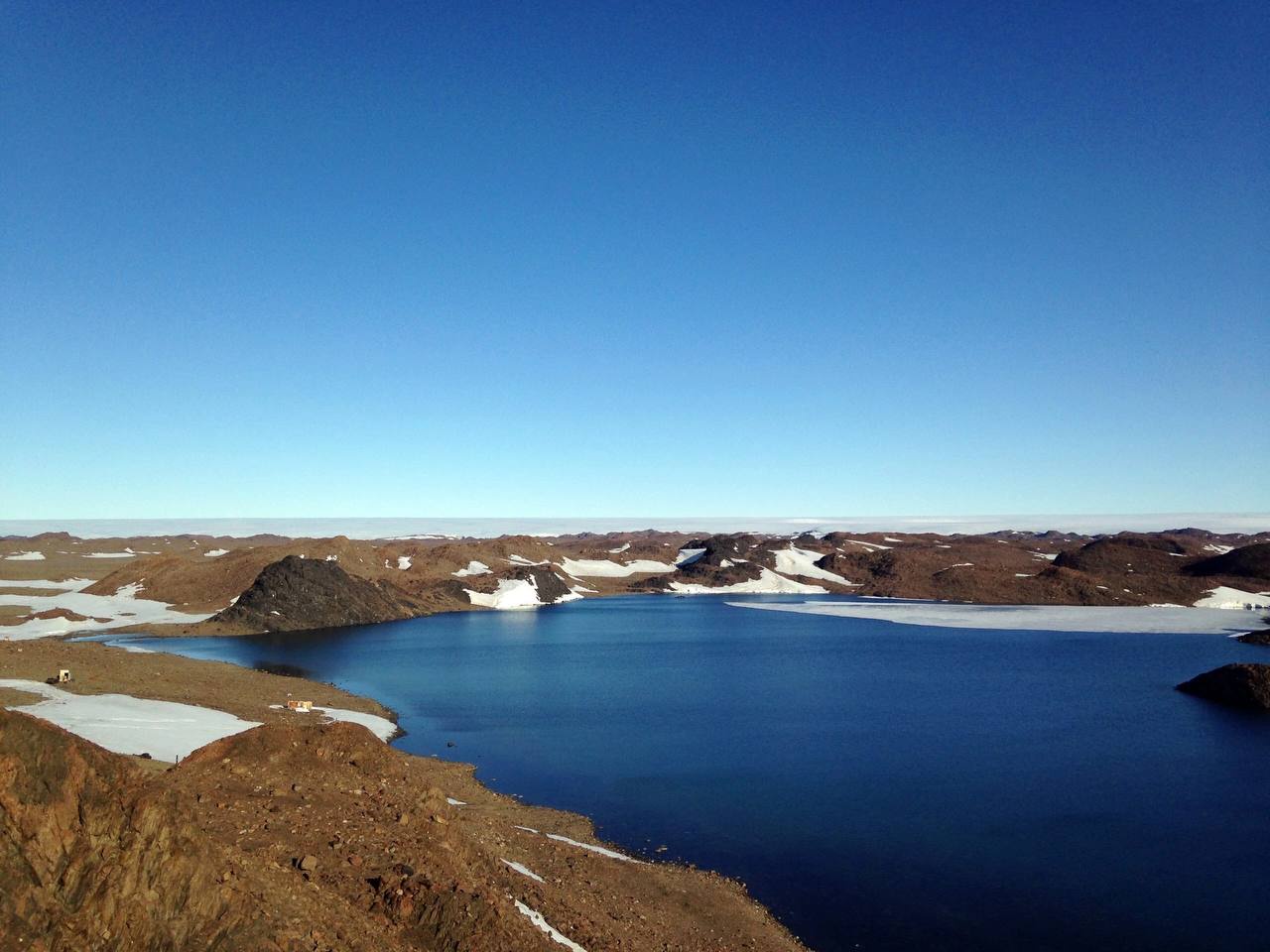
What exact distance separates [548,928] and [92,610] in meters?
76.8

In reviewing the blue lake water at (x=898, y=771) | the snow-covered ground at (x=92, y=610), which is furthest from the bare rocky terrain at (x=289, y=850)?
the snow-covered ground at (x=92, y=610)

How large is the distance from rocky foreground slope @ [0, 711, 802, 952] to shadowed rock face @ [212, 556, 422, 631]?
5685 cm

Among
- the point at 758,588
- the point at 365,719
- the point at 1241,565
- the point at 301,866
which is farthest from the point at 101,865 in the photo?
the point at 1241,565

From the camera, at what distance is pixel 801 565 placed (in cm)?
13550

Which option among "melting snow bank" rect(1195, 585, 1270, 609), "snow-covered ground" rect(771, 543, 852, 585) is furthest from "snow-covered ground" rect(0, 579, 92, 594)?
"melting snow bank" rect(1195, 585, 1270, 609)

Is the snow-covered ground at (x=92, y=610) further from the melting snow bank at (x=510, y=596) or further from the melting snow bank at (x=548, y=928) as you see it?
the melting snow bank at (x=548, y=928)

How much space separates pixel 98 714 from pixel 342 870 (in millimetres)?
21226

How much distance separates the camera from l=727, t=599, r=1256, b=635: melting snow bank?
248 feet

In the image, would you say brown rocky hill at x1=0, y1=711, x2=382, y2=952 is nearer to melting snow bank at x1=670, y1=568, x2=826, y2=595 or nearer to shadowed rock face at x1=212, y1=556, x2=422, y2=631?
shadowed rock face at x1=212, y1=556, x2=422, y2=631

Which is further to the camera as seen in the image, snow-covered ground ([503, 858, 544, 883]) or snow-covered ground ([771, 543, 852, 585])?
snow-covered ground ([771, 543, 852, 585])

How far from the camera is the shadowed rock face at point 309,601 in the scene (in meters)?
69.4

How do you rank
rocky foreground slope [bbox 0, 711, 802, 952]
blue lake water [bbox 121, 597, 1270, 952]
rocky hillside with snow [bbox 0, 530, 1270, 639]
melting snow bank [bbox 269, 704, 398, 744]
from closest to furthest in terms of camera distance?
rocky foreground slope [bbox 0, 711, 802, 952] → blue lake water [bbox 121, 597, 1270, 952] → melting snow bank [bbox 269, 704, 398, 744] → rocky hillside with snow [bbox 0, 530, 1270, 639]

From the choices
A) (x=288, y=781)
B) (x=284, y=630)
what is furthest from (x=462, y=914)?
(x=284, y=630)

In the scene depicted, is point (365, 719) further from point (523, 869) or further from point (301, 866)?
point (301, 866)
